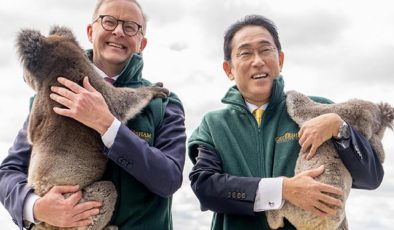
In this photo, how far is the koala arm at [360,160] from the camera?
17.0ft

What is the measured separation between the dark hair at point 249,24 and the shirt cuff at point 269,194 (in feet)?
6.04

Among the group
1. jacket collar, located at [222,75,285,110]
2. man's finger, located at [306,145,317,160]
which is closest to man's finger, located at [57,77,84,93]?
jacket collar, located at [222,75,285,110]

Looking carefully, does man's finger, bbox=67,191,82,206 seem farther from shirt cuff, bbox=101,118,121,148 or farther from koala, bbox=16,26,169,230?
shirt cuff, bbox=101,118,121,148

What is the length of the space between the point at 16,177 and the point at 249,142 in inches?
106

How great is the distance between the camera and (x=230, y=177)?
5.34m

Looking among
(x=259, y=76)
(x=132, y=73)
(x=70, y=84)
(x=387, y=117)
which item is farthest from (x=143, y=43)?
(x=387, y=117)

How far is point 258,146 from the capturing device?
5.59 m

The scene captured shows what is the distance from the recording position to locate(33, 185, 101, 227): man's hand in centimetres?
479

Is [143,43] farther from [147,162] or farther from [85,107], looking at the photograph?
[147,162]

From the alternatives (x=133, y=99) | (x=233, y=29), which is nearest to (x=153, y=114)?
(x=133, y=99)

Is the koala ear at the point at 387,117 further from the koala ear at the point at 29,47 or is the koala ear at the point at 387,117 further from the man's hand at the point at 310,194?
the koala ear at the point at 29,47

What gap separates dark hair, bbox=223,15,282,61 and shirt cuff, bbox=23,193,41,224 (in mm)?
2910

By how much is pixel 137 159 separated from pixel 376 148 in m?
2.82

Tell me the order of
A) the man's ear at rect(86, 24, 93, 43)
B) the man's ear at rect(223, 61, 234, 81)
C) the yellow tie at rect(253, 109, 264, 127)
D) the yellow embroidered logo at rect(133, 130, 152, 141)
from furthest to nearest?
the man's ear at rect(223, 61, 234, 81)
the man's ear at rect(86, 24, 93, 43)
the yellow tie at rect(253, 109, 264, 127)
the yellow embroidered logo at rect(133, 130, 152, 141)
